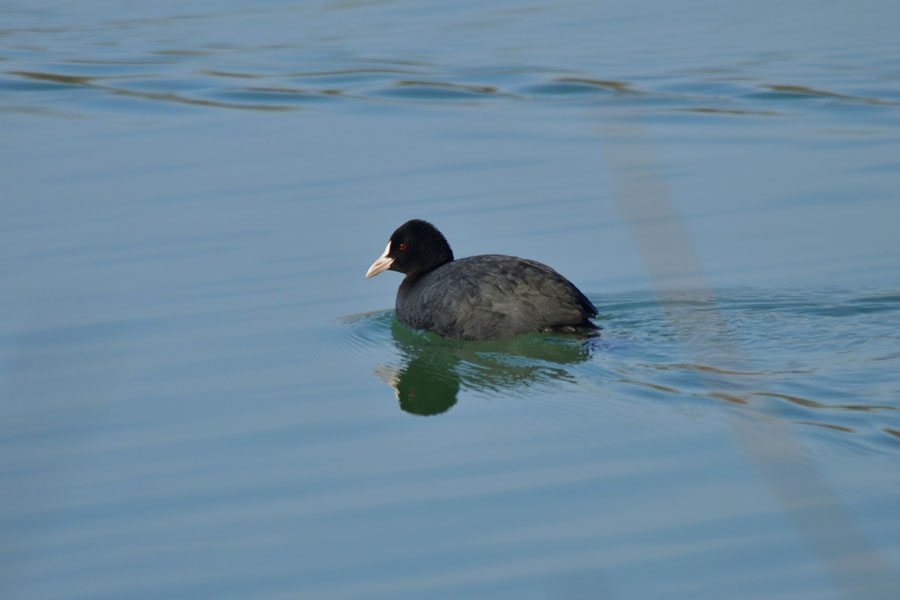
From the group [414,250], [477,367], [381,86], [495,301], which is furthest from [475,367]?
[381,86]

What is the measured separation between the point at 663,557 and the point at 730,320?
9.82 ft

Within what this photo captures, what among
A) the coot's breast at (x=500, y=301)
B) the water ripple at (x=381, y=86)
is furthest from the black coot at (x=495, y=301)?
the water ripple at (x=381, y=86)

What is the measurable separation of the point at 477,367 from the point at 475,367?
14 millimetres

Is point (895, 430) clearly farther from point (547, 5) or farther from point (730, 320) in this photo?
point (547, 5)

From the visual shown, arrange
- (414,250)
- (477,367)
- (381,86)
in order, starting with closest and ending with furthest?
(477,367), (414,250), (381,86)

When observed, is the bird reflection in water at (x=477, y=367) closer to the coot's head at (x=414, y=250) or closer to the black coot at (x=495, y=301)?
the black coot at (x=495, y=301)

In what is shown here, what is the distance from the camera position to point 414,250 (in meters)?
8.16

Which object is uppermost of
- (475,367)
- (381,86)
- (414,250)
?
(381,86)

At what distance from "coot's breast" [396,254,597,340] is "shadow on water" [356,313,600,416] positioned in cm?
7

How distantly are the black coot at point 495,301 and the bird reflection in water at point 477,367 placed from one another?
7 cm

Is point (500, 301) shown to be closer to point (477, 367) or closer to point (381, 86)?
point (477, 367)

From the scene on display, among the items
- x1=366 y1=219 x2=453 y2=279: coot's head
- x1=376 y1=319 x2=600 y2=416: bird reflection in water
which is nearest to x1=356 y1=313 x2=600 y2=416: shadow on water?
x1=376 y1=319 x2=600 y2=416: bird reflection in water

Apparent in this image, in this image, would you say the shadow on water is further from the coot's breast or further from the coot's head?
the coot's head

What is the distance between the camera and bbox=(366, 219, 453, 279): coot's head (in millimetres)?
8148
